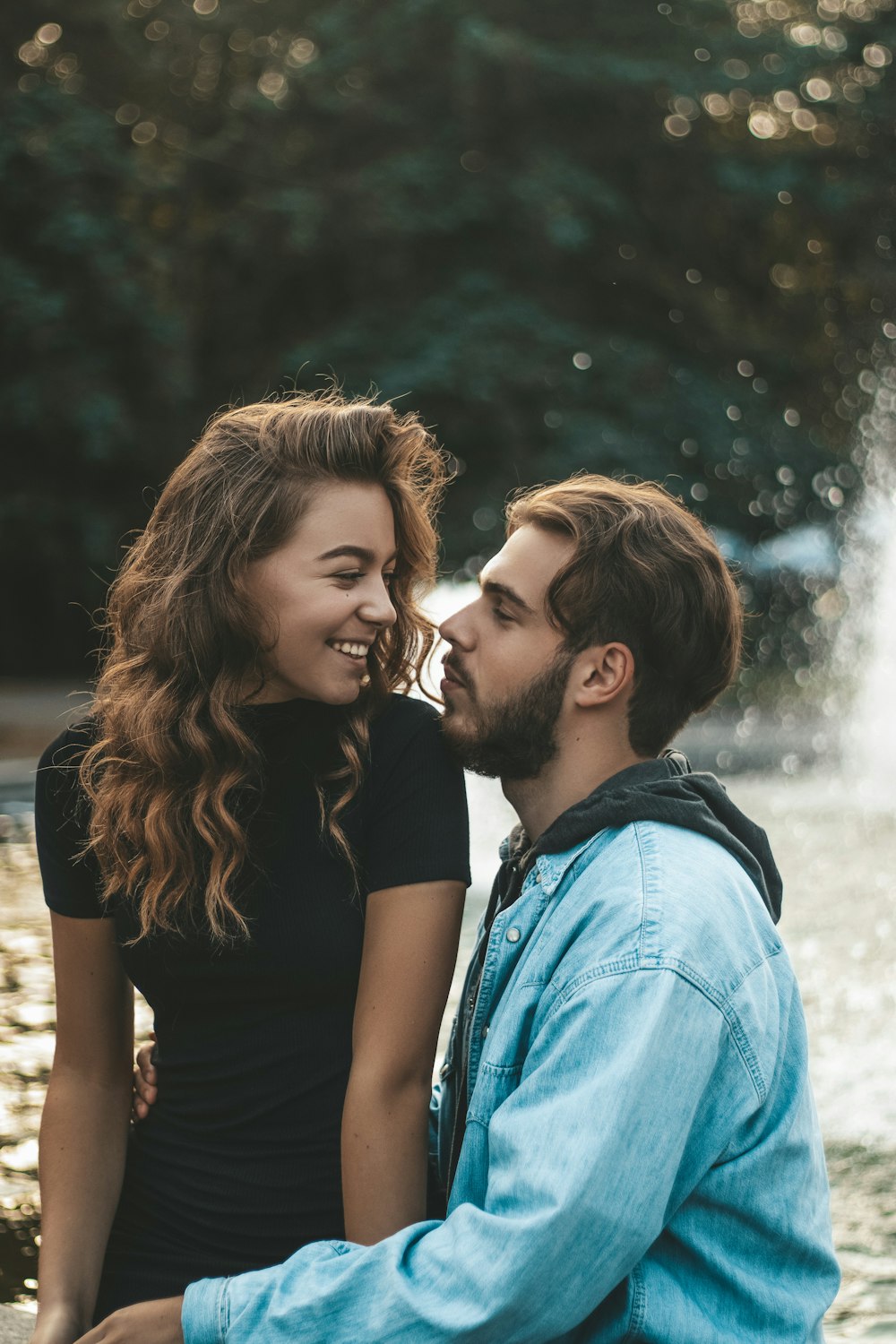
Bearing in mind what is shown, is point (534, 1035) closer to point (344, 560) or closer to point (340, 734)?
point (340, 734)

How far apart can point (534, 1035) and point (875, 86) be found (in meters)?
24.1

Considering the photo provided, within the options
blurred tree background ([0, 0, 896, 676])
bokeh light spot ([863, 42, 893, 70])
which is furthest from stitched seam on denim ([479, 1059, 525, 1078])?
bokeh light spot ([863, 42, 893, 70])

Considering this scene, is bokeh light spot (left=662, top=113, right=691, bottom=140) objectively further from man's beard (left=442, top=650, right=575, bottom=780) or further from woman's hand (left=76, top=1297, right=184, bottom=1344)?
woman's hand (left=76, top=1297, right=184, bottom=1344)

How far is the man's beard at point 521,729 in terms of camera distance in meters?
2.20

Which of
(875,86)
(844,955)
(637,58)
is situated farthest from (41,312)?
(844,955)

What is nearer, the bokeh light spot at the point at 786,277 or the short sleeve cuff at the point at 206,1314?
the short sleeve cuff at the point at 206,1314

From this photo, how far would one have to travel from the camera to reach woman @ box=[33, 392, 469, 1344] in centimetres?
212

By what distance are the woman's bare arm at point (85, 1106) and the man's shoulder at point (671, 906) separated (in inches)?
33.8

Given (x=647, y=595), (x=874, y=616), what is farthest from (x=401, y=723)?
(x=874, y=616)

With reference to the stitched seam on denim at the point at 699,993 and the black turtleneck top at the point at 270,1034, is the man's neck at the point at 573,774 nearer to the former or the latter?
the black turtleneck top at the point at 270,1034

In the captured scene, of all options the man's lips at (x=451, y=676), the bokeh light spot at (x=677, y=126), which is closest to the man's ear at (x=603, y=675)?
the man's lips at (x=451, y=676)

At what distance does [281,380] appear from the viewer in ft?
67.9

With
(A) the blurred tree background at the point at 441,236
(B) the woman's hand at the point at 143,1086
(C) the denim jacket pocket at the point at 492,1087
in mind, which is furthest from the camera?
(A) the blurred tree background at the point at 441,236

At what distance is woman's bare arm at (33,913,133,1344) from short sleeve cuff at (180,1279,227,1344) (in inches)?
16.9
